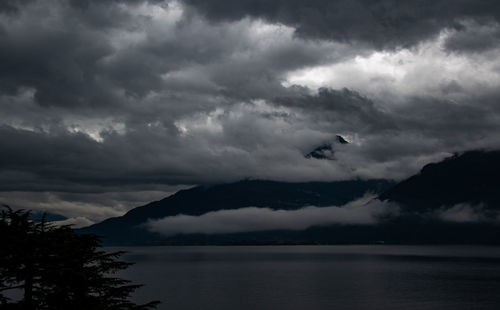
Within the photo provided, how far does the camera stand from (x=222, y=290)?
184 meters

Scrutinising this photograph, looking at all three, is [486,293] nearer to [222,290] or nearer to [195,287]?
[222,290]

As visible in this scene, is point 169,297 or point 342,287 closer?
point 169,297

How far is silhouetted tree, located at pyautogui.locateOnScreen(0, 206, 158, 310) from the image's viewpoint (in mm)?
27203

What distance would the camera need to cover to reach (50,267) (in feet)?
90.3

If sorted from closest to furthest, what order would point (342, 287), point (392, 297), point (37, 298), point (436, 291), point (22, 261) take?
point (22, 261)
point (37, 298)
point (392, 297)
point (436, 291)
point (342, 287)

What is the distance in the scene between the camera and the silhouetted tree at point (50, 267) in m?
27.2

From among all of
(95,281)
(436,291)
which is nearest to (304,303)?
(436,291)

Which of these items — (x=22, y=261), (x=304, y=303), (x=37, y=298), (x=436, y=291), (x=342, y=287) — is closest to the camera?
(x=22, y=261)

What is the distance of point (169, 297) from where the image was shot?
163 metres

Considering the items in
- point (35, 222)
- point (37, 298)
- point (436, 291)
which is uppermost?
point (35, 222)

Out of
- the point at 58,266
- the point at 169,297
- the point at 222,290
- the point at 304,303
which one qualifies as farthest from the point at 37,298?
the point at 222,290

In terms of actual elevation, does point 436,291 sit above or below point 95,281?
below

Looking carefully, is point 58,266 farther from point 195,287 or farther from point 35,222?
point 195,287

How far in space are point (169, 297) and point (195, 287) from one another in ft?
98.9
